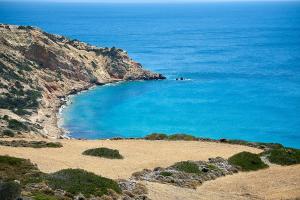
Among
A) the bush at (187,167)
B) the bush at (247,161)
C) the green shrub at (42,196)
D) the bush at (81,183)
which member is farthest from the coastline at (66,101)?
the green shrub at (42,196)

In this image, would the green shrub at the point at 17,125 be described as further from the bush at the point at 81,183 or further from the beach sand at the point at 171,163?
the bush at the point at 81,183

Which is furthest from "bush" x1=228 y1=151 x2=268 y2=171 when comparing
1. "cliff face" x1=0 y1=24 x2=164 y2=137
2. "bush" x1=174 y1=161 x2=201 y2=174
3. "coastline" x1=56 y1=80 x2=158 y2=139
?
"coastline" x1=56 y1=80 x2=158 y2=139

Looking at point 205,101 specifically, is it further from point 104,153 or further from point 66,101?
point 104,153

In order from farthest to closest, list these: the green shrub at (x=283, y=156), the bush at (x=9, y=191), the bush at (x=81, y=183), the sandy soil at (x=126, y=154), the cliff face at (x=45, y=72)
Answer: the cliff face at (x=45, y=72)
the green shrub at (x=283, y=156)
the sandy soil at (x=126, y=154)
the bush at (x=81, y=183)
the bush at (x=9, y=191)

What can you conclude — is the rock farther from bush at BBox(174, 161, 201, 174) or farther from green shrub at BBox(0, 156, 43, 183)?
green shrub at BBox(0, 156, 43, 183)

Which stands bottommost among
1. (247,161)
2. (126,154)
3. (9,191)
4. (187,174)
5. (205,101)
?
(187,174)

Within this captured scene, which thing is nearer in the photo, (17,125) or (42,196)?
(42,196)

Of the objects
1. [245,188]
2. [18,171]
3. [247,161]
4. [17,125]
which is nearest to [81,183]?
[18,171]
